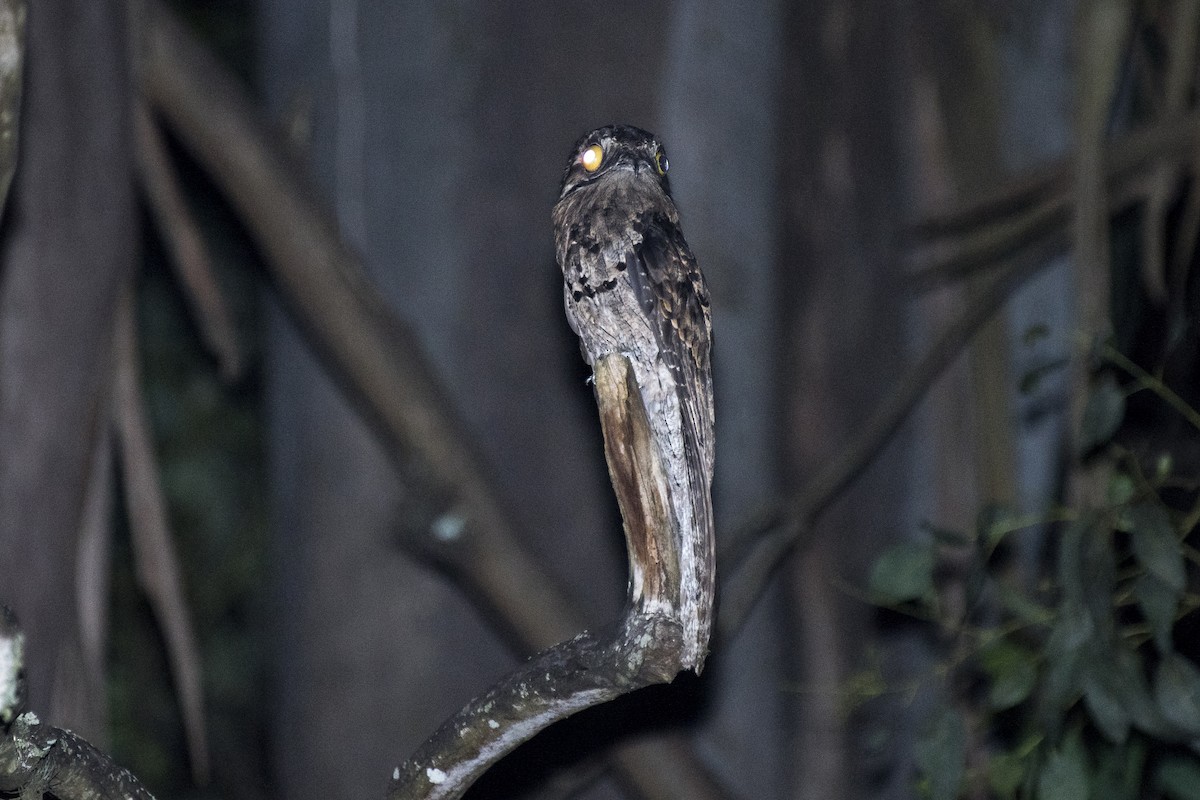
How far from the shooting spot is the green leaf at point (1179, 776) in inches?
86.6

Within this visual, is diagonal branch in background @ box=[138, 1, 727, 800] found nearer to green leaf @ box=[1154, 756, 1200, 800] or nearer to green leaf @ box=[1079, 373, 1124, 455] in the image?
green leaf @ box=[1154, 756, 1200, 800]

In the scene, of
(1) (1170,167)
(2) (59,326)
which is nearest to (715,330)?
(1) (1170,167)

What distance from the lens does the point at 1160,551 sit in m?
1.98

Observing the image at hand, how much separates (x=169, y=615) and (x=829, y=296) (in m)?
2.03

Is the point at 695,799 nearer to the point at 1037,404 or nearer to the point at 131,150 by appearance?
the point at 1037,404

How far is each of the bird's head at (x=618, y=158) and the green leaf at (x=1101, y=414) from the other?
2.75 ft

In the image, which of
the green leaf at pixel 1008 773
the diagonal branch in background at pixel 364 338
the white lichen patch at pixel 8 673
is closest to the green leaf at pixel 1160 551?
the green leaf at pixel 1008 773

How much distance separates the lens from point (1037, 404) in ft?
12.2

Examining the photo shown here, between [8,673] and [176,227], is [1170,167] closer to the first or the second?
[176,227]

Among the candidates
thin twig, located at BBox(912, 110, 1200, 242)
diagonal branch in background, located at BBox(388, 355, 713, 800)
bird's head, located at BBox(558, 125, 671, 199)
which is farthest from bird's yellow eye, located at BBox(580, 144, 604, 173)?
thin twig, located at BBox(912, 110, 1200, 242)

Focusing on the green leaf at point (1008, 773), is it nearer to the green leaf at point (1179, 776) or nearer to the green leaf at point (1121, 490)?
the green leaf at point (1179, 776)

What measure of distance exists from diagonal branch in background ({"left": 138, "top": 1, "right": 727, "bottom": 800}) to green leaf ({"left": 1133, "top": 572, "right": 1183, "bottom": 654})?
1.22 m

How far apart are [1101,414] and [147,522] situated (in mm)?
1954

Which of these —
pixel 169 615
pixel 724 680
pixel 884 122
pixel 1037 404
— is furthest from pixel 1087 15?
pixel 169 615
